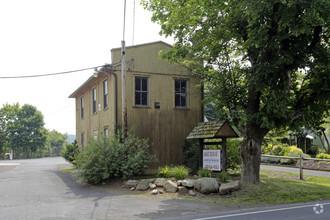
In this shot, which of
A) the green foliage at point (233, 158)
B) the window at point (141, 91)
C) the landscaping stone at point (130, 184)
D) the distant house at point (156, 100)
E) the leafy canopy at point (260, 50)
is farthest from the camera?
the window at point (141, 91)

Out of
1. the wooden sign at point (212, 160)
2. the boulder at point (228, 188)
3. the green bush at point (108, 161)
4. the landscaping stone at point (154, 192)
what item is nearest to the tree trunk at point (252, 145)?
the boulder at point (228, 188)

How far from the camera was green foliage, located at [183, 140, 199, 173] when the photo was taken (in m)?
16.8

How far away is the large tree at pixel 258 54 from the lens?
994cm

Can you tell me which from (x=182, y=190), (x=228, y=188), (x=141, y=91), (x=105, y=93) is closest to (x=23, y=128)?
(x=105, y=93)

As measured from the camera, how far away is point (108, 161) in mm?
14094

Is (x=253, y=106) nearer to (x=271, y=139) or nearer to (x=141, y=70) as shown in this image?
(x=141, y=70)

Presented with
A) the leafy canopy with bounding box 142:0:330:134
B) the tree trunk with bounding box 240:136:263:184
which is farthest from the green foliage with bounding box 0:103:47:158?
the tree trunk with bounding box 240:136:263:184

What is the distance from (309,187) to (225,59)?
637 cm

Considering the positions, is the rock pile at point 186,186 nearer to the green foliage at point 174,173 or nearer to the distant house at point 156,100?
the green foliage at point 174,173

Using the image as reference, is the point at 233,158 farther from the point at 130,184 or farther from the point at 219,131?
the point at 130,184

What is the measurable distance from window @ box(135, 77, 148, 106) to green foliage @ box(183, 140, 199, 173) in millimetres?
3406

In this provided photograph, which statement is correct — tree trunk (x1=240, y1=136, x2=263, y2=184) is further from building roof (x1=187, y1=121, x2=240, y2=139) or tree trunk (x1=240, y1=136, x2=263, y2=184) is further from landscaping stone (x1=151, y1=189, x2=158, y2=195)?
landscaping stone (x1=151, y1=189, x2=158, y2=195)

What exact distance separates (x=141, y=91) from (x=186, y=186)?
717 cm

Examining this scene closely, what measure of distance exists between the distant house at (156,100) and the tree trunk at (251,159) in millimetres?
6086
